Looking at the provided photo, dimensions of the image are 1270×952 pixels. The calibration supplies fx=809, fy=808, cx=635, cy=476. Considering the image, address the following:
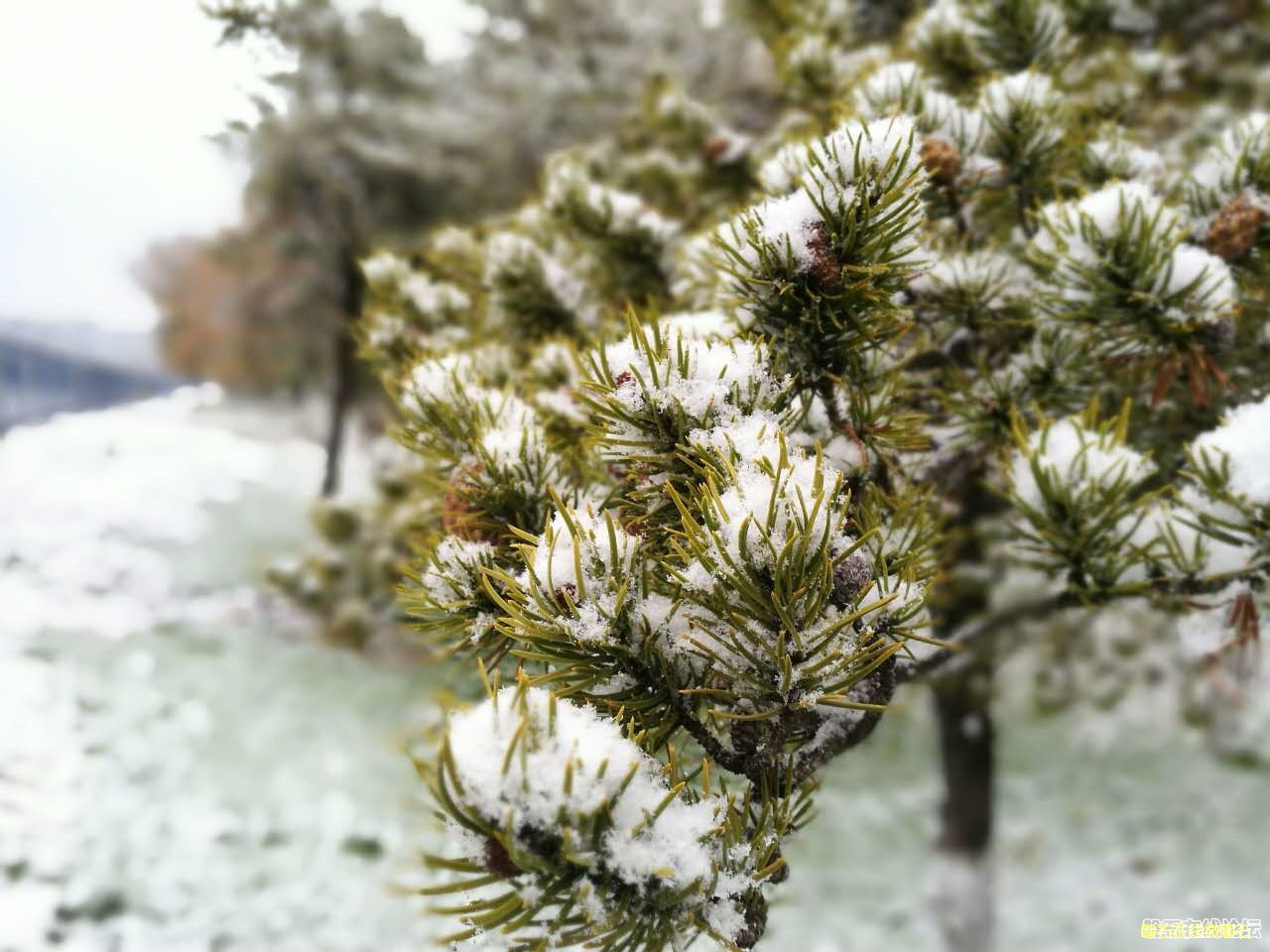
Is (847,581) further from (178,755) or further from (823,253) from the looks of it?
(178,755)

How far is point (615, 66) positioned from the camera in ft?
16.7

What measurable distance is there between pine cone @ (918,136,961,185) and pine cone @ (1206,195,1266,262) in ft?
1.33

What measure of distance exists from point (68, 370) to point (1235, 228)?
16656 millimetres

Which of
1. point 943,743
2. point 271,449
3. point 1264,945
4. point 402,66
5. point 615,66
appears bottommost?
point 1264,945

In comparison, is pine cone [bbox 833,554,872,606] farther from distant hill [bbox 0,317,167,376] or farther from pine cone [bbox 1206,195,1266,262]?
distant hill [bbox 0,317,167,376]

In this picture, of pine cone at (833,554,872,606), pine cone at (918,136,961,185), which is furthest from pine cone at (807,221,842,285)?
pine cone at (918,136,961,185)

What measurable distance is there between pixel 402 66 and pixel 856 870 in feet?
21.3

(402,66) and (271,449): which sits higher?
(271,449)

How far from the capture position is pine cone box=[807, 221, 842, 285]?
3.13ft

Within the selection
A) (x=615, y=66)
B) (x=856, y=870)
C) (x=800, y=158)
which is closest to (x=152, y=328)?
(x=615, y=66)

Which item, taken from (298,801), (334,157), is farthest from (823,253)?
(334,157)

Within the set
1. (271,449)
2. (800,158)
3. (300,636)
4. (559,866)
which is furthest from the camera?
(271,449)

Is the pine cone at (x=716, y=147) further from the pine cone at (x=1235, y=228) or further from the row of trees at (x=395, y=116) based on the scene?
the pine cone at (x=1235, y=228)

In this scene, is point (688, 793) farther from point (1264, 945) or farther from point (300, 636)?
point (300, 636)
